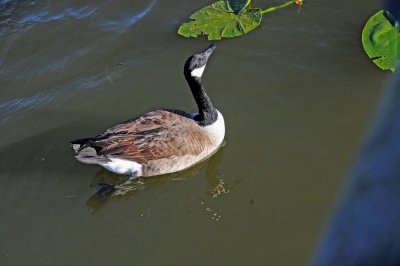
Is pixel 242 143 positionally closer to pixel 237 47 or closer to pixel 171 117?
pixel 171 117

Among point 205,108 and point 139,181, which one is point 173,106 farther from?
point 139,181

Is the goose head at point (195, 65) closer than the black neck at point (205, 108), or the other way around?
the goose head at point (195, 65)

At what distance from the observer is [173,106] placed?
335 inches

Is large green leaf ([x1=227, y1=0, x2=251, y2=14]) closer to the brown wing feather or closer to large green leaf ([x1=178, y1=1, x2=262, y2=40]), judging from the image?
large green leaf ([x1=178, y1=1, x2=262, y2=40])

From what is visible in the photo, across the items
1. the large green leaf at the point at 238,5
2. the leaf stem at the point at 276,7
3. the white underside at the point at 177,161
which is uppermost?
the large green leaf at the point at 238,5

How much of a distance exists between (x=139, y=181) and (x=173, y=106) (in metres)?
1.57

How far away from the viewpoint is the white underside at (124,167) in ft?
23.5

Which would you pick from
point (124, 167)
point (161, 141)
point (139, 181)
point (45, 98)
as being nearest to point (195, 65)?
point (161, 141)

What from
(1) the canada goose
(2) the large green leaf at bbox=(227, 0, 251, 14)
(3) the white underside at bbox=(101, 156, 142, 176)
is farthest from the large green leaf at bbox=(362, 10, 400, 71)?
(3) the white underside at bbox=(101, 156, 142, 176)

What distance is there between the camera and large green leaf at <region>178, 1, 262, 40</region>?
885 cm

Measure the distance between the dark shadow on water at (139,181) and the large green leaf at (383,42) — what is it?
9.21 ft

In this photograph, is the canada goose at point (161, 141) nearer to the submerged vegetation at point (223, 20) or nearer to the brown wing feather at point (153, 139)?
the brown wing feather at point (153, 139)

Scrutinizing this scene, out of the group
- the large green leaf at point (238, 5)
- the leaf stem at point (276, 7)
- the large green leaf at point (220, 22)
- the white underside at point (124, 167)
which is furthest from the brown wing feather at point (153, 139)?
the leaf stem at point (276, 7)

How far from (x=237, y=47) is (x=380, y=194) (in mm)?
3739
